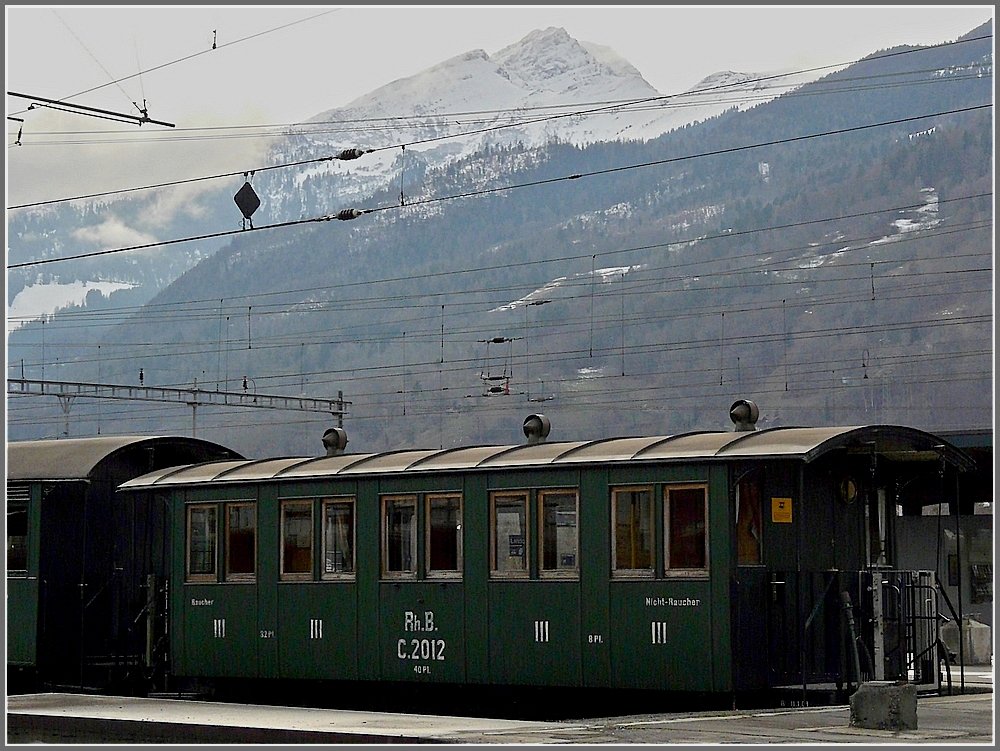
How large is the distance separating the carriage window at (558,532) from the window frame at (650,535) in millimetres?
483

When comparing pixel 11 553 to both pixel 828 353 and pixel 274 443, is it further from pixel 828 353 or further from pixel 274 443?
pixel 274 443

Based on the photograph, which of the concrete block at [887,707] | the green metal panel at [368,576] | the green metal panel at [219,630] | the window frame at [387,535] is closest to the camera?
the concrete block at [887,707]

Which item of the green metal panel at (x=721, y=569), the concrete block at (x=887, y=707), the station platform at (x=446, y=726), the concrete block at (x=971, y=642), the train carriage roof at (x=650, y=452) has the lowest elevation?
the concrete block at (x=971, y=642)

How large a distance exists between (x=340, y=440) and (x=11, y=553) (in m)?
4.66

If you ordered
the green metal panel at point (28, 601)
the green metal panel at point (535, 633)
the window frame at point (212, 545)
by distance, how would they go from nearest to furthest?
1. the green metal panel at point (535, 633)
2. the window frame at point (212, 545)
3. the green metal panel at point (28, 601)

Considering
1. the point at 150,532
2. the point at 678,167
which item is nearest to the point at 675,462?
the point at 150,532

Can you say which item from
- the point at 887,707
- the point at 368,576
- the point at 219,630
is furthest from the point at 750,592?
the point at 219,630

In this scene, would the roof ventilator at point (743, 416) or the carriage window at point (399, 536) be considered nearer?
the roof ventilator at point (743, 416)

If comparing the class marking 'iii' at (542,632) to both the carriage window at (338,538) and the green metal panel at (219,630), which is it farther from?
the green metal panel at (219,630)

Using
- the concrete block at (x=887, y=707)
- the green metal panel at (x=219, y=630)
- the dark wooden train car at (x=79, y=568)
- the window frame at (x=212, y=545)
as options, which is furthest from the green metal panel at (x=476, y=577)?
the dark wooden train car at (x=79, y=568)

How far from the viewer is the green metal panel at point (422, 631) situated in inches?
683

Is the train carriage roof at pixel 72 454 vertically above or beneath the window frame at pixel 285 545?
above

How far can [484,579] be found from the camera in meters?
17.1

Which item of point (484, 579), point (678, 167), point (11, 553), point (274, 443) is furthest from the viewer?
point (678, 167)
